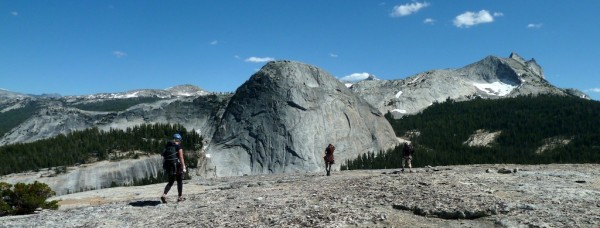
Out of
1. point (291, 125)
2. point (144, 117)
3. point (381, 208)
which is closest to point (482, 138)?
point (291, 125)

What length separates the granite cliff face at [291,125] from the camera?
8294 cm

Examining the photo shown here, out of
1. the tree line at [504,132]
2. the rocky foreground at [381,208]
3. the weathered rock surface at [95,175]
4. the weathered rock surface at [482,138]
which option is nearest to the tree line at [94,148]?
the weathered rock surface at [95,175]

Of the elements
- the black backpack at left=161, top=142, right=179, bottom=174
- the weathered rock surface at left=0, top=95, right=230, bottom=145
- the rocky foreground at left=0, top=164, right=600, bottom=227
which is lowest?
the rocky foreground at left=0, top=164, right=600, bottom=227

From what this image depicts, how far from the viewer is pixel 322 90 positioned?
95.5 metres

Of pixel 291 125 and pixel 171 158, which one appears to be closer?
pixel 171 158

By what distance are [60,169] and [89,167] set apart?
4.64 metres

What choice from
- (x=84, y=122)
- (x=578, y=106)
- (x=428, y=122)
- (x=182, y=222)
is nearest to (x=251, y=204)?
(x=182, y=222)

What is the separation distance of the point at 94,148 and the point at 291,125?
40.2 metres

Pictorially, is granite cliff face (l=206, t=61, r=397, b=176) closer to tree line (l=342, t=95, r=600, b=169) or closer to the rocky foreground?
tree line (l=342, t=95, r=600, b=169)

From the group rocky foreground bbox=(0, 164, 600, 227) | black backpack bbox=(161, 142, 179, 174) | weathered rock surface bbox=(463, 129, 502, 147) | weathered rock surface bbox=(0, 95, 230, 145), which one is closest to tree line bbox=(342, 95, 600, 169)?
weathered rock surface bbox=(463, 129, 502, 147)

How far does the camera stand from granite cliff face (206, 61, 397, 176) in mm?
82938

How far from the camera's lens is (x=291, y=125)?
86438 millimetres

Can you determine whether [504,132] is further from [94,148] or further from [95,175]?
[95,175]

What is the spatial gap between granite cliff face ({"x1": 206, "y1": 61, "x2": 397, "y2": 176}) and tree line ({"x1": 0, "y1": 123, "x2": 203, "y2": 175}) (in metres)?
7.97
